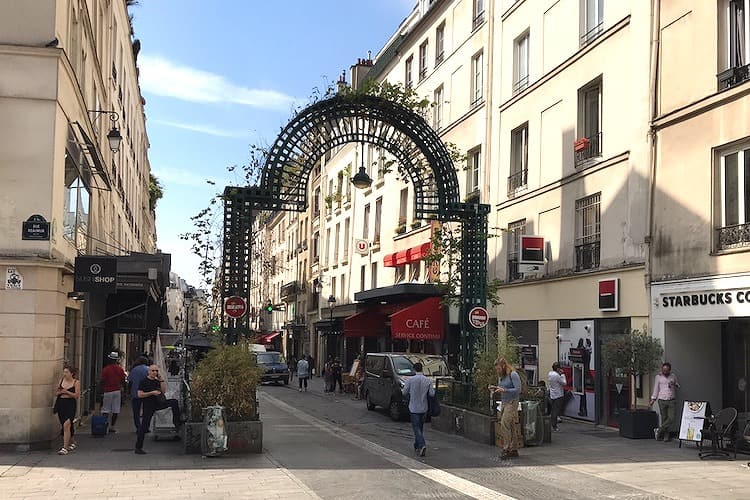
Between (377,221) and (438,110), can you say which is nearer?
(438,110)

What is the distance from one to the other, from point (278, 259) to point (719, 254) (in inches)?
2252

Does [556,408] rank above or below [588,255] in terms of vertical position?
below

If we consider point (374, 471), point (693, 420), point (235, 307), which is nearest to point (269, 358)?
point (235, 307)

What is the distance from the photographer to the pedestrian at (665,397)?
15727 mm

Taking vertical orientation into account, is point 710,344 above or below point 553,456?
above

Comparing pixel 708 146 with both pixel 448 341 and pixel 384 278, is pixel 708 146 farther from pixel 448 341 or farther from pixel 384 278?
pixel 384 278

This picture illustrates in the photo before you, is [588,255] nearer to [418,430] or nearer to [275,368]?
[418,430]

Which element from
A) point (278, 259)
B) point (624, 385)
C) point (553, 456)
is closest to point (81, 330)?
point (553, 456)

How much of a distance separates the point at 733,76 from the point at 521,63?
33.2 ft

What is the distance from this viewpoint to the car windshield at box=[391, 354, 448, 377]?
21422 millimetres

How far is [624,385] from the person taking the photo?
58.9 ft

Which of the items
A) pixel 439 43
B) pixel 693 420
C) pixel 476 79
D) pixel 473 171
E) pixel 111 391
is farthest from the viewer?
pixel 439 43

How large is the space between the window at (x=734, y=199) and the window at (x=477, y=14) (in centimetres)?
1388

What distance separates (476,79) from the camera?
2792 centimetres
